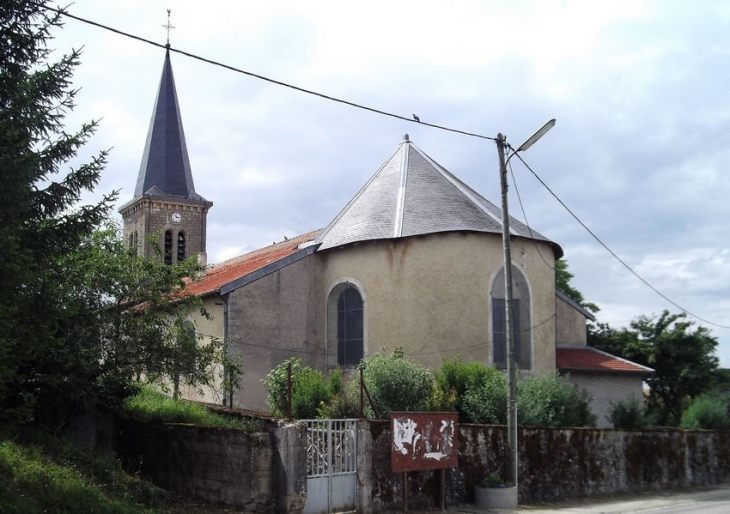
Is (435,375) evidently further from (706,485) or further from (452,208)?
(706,485)

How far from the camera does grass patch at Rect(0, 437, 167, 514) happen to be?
10.3m

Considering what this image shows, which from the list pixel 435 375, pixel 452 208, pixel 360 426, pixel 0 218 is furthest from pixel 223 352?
pixel 452 208

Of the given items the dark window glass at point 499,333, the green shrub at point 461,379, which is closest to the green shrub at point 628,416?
the dark window glass at point 499,333

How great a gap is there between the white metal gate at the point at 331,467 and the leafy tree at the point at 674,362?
22670mm

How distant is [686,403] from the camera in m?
33.4

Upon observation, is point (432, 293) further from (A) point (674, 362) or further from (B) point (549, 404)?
(A) point (674, 362)

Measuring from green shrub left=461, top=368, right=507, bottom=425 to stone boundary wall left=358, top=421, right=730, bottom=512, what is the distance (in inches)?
82.0

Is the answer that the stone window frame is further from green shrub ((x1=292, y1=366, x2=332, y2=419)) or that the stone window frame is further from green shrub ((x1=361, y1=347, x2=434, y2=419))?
green shrub ((x1=361, y1=347, x2=434, y2=419))

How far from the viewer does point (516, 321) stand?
1013 inches

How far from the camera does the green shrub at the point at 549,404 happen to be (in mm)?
20359

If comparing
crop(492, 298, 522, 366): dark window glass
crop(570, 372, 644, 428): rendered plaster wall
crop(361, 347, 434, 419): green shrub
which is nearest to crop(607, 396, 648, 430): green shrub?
crop(570, 372, 644, 428): rendered plaster wall

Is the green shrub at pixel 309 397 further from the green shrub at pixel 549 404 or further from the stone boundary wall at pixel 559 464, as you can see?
the green shrub at pixel 549 404

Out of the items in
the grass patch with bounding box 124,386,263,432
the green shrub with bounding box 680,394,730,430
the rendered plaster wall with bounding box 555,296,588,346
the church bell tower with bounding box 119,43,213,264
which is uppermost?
the church bell tower with bounding box 119,43,213,264

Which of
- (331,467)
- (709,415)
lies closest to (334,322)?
(331,467)
